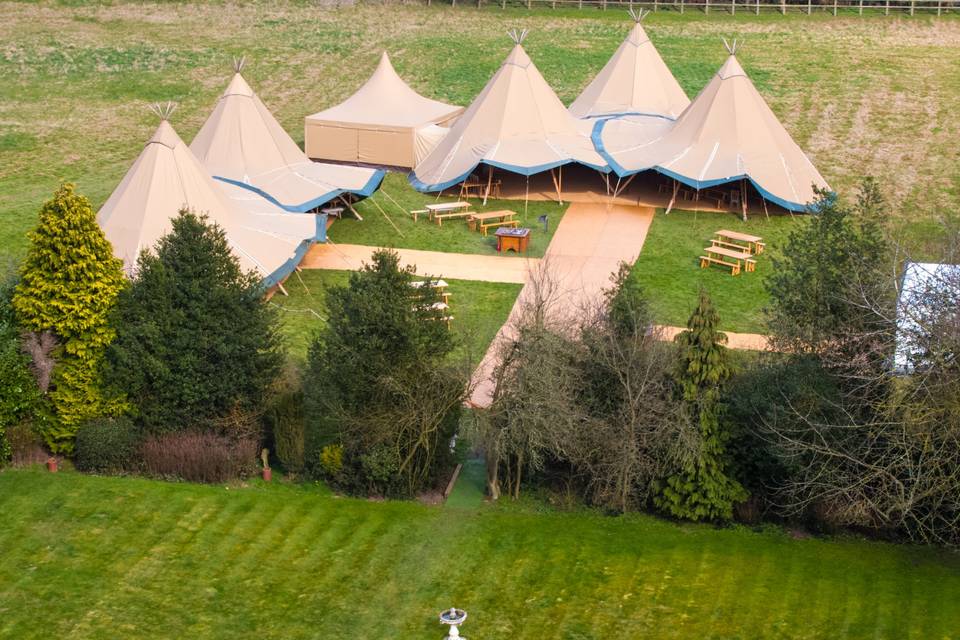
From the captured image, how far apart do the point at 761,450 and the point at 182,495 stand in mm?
10776

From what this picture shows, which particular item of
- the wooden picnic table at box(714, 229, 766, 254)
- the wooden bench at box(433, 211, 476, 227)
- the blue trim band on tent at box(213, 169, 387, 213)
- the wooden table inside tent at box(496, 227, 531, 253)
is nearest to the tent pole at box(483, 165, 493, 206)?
the wooden bench at box(433, 211, 476, 227)

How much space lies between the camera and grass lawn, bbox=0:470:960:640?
2336cm

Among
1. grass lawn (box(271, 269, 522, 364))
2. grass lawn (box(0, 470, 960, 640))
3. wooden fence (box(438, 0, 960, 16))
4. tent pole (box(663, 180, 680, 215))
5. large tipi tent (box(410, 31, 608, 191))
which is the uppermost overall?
wooden fence (box(438, 0, 960, 16))

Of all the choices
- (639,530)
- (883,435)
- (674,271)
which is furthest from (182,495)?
(674,271)

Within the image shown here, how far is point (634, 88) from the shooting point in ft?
158

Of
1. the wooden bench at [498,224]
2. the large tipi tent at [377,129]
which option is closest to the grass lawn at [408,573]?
the wooden bench at [498,224]

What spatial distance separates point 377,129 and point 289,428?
2029cm

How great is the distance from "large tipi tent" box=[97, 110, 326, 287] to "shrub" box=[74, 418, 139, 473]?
678 centimetres

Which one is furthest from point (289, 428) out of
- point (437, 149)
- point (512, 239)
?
point (437, 149)

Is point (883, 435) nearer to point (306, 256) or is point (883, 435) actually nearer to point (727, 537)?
point (727, 537)

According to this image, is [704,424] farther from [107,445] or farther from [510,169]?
[510,169]

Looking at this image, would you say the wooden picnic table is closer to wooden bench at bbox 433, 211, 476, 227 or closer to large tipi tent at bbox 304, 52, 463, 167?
wooden bench at bbox 433, 211, 476, 227

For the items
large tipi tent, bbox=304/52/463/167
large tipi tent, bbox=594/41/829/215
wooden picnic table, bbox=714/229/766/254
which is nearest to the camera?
wooden picnic table, bbox=714/229/766/254

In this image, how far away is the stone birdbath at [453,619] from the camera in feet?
73.1
